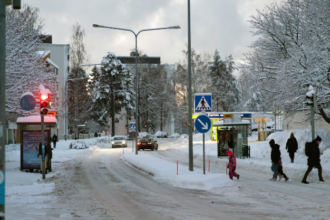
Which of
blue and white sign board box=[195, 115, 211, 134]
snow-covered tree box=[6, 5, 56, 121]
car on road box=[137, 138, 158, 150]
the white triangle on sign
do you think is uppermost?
snow-covered tree box=[6, 5, 56, 121]

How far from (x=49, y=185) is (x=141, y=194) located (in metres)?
3.94

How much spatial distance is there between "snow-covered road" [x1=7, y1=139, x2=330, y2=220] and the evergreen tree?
48.3 m

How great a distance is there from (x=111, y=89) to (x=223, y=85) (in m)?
19.1

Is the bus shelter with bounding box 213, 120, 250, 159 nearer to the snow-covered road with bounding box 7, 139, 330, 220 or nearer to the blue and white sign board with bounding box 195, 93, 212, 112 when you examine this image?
the blue and white sign board with bounding box 195, 93, 212, 112

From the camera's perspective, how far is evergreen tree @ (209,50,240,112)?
210ft

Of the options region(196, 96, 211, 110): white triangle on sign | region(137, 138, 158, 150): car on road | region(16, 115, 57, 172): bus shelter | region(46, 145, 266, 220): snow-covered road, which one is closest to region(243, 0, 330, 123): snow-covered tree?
region(196, 96, 211, 110): white triangle on sign

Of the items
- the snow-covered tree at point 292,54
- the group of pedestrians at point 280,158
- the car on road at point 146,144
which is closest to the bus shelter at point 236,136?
the snow-covered tree at point 292,54

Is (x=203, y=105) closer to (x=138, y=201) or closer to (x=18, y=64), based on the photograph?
(x=138, y=201)

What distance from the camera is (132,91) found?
78562 mm

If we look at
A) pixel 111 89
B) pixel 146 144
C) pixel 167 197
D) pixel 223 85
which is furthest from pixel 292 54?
pixel 111 89

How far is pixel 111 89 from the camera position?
7256cm

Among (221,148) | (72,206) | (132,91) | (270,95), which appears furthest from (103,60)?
(72,206)

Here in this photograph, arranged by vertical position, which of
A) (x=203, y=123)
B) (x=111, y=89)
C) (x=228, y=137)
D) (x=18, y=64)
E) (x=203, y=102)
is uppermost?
(x=111, y=89)

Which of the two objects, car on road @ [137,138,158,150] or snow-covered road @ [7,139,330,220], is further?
car on road @ [137,138,158,150]
